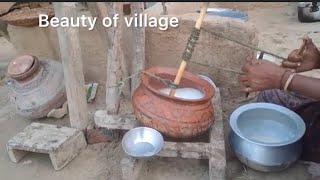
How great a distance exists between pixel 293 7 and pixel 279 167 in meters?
4.38

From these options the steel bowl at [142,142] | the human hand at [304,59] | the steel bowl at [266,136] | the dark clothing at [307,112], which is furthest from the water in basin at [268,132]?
the steel bowl at [142,142]

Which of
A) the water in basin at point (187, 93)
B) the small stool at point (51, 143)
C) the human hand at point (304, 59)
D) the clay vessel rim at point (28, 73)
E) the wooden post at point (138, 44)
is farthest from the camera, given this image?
the clay vessel rim at point (28, 73)

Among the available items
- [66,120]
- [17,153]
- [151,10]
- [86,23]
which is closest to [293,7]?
[151,10]

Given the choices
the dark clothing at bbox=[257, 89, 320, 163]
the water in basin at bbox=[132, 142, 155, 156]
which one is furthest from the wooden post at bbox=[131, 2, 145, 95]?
the dark clothing at bbox=[257, 89, 320, 163]

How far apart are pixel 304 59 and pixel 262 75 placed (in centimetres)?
42

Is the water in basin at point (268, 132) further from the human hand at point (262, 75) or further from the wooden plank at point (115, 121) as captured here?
the wooden plank at point (115, 121)

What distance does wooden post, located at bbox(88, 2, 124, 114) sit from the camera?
2.53 m

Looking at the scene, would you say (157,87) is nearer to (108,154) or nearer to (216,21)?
(108,154)

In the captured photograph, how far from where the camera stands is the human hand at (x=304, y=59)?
2.18m

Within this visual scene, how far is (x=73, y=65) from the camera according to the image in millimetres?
2547

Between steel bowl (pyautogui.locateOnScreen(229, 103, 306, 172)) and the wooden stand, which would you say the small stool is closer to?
the wooden stand

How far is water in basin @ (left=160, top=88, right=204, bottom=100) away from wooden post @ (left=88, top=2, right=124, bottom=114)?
1.27 ft

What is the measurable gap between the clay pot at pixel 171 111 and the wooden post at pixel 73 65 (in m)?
0.47

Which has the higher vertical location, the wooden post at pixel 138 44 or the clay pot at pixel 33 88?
the wooden post at pixel 138 44
